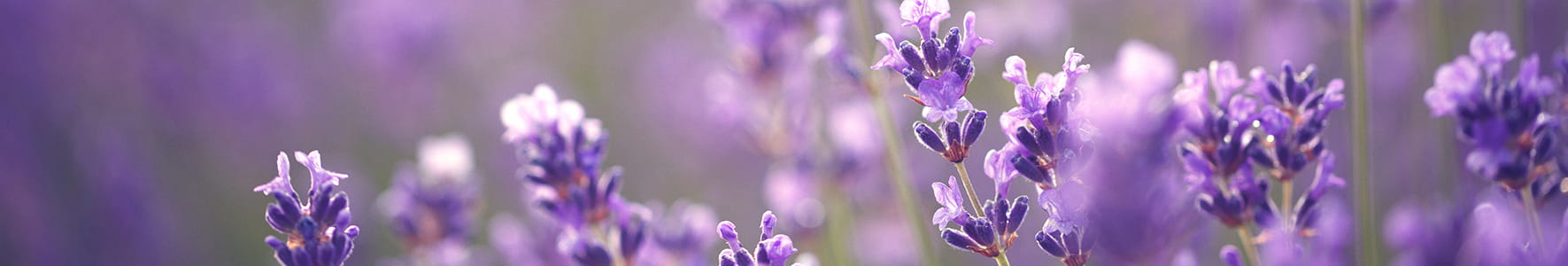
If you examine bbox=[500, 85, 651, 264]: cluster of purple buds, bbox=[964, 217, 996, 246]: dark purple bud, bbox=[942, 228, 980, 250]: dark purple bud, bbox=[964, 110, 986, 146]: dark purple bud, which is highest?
bbox=[500, 85, 651, 264]: cluster of purple buds

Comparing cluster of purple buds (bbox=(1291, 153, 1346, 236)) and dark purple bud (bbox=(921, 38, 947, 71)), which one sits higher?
dark purple bud (bbox=(921, 38, 947, 71))

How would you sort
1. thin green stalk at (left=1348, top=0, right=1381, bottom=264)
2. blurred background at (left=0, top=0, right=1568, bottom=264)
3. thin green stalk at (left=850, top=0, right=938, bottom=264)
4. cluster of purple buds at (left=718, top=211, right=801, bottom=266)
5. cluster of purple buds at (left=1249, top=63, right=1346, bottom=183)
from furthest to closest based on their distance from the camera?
1. blurred background at (left=0, top=0, right=1568, bottom=264)
2. thin green stalk at (left=850, top=0, right=938, bottom=264)
3. thin green stalk at (left=1348, top=0, right=1381, bottom=264)
4. cluster of purple buds at (left=1249, top=63, right=1346, bottom=183)
5. cluster of purple buds at (left=718, top=211, right=801, bottom=266)

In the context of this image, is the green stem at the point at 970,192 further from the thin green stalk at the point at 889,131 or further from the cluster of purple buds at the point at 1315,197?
the thin green stalk at the point at 889,131

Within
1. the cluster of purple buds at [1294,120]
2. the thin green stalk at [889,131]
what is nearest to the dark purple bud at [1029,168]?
the cluster of purple buds at [1294,120]

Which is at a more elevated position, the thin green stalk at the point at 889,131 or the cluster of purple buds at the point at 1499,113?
the thin green stalk at the point at 889,131

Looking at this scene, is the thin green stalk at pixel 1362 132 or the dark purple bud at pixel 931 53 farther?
the thin green stalk at pixel 1362 132

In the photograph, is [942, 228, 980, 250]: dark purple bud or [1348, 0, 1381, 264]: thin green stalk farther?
[1348, 0, 1381, 264]: thin green stalk

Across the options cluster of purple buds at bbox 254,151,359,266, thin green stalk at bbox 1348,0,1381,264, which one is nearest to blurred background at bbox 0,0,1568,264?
thin green stalk at bbox 1348,0,1381,264

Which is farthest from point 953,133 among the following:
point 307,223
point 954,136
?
point 307,223

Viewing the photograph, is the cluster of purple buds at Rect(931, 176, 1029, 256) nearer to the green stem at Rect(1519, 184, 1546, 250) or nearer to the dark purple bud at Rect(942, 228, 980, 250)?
the dark purple bud at Rect(942, 228, 980, 250)
